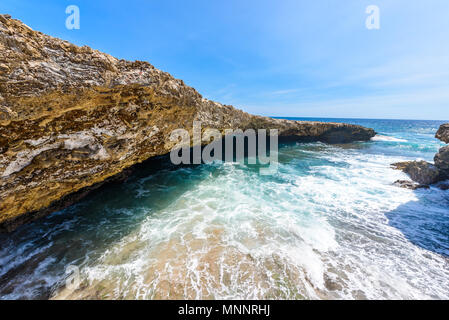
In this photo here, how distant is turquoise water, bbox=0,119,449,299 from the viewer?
3865 mm

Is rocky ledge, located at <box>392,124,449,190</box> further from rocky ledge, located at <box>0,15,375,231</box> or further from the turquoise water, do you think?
rocky ledge, located at <box>0,15,375,231</box>

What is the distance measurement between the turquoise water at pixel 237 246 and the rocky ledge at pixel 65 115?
166 cm

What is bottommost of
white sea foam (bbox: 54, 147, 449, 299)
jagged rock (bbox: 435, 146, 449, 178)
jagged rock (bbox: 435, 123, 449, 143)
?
white sea foam (bbox: 54, 147, 449, 299)

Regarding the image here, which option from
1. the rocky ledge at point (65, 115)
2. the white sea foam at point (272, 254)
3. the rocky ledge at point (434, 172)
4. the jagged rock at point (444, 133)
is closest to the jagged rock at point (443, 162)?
the rocky ledge at point (434, 172)

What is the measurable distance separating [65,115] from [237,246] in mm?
6603

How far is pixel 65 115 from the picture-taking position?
15.7ft

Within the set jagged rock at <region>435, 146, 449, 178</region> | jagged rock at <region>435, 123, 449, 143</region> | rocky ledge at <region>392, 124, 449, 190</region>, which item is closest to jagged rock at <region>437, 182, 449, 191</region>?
rocky ledge at <region>392, 124, 449, 190</region>

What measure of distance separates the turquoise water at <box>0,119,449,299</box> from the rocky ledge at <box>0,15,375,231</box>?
65.4 inches

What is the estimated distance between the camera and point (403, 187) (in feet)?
31.9

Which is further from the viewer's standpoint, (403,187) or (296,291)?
(403,187)

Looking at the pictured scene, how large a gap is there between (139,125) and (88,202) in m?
4.44

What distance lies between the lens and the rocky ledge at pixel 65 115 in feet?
12.7
